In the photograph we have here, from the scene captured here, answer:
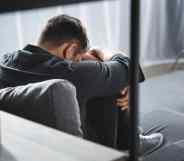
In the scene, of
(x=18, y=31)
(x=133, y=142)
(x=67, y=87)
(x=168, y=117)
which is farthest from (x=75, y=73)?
(x=18, y=31)

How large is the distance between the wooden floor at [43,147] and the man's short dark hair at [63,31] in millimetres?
649

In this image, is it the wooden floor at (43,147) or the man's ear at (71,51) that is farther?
the man's ear at (71,51)

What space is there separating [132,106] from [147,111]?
1.91 metres

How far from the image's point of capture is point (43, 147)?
731 millimetres

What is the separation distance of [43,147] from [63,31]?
77cm

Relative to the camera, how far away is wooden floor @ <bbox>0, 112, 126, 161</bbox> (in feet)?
2.25

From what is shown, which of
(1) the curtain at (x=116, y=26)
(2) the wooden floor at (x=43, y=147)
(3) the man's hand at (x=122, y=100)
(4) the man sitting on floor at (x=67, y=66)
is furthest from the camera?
(1) the curtain at (x=116, y=26)

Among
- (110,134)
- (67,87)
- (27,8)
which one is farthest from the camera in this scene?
(110,134)

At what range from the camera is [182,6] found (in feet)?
10.7

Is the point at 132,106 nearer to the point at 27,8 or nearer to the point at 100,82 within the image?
the point at 27,8

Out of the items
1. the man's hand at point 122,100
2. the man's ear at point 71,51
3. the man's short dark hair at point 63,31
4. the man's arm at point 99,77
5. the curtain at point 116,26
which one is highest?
the man's short dark hair at point 63,31

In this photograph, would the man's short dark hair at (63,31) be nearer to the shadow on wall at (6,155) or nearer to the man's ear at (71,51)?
the man's ear at (71,51)

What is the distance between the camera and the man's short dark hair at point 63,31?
1438 millimetres

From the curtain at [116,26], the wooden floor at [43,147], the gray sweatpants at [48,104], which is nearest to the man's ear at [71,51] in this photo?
the gray sweatpants at [48,104]
